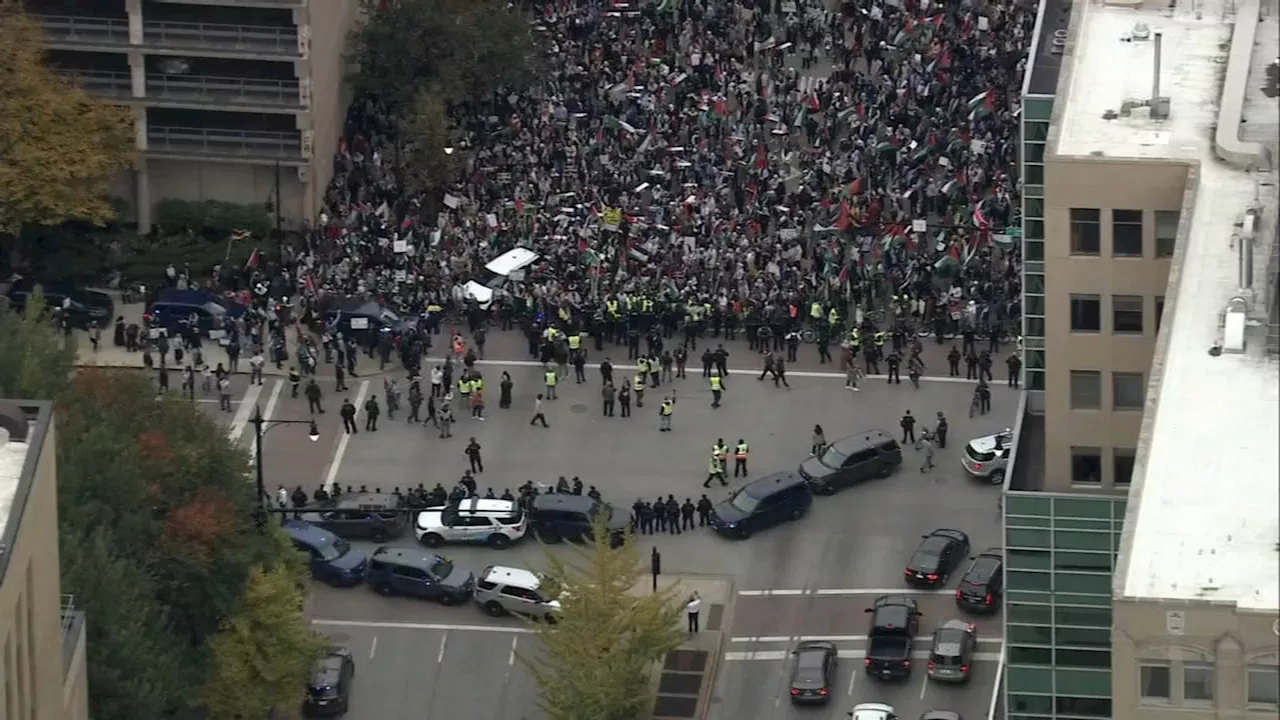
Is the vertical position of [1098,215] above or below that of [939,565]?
above

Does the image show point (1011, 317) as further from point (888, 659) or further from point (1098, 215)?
point (1098, 215)

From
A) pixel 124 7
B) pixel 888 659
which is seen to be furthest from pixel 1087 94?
pixel 124 7

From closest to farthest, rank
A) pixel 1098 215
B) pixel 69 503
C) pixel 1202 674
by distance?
1. pixel 1202 674
2. pixel 1098 215
3. pixel 69 503

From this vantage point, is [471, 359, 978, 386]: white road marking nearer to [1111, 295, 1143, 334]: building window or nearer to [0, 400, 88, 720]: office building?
[1111, 295, 1143, 334]: building window

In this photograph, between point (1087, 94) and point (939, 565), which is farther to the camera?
point (939, 565)

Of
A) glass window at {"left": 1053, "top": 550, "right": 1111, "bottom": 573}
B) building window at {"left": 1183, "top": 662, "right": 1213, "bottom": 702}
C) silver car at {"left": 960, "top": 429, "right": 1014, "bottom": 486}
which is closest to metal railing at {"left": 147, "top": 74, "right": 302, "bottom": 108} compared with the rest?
silver car at {"left": 960, "top": 429, "right": 1014, "bottom": 486}

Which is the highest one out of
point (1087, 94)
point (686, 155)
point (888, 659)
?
point (1087, 94)

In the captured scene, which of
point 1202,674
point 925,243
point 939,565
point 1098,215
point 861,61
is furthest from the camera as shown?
point 861,61
